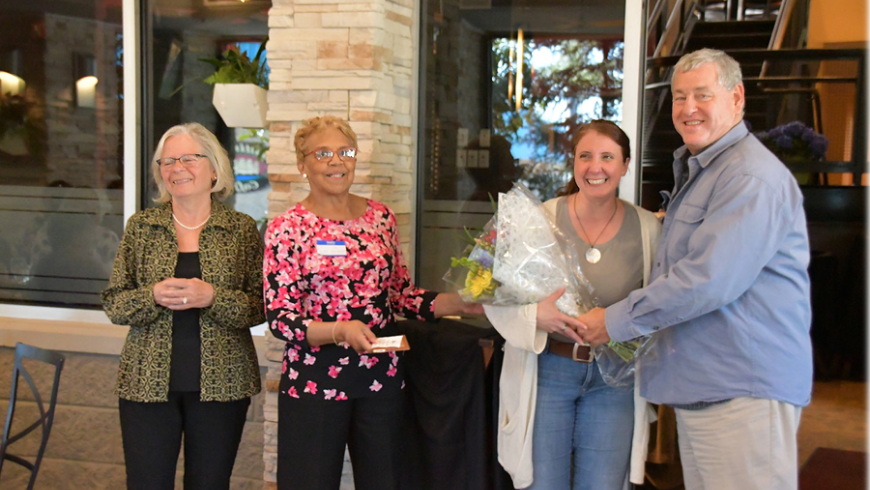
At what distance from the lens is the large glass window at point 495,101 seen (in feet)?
10.2

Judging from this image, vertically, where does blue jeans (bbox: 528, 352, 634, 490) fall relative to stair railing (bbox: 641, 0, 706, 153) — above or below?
below

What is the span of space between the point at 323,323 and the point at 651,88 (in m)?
1.72

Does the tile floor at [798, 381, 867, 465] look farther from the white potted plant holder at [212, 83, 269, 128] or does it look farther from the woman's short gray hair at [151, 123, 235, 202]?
the white potted plant holder at [212, 83, 269, 128]

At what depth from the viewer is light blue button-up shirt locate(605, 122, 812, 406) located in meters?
1.81

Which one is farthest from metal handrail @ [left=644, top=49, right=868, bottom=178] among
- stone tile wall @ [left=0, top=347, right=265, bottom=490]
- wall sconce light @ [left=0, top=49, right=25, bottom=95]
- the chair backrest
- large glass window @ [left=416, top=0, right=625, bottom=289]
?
wall sconce light @ [left=0, top=49, right=25, bottom=95]

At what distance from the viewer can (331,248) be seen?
2.29 meters

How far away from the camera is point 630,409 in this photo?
2240mm

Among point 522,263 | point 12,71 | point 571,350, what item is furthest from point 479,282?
point 12,71

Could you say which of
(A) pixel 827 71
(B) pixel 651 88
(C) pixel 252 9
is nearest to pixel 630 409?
(B) pixel 651 88

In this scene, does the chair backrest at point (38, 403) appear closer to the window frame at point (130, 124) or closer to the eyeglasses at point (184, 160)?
the eyeglasses at point (184, 160)

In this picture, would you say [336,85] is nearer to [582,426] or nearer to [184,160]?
[184,160]

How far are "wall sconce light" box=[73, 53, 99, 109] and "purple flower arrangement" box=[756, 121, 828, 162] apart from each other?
131 inches

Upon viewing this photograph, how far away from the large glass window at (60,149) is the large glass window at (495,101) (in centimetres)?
177

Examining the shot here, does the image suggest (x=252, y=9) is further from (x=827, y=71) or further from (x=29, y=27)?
(x=827, y=71)
